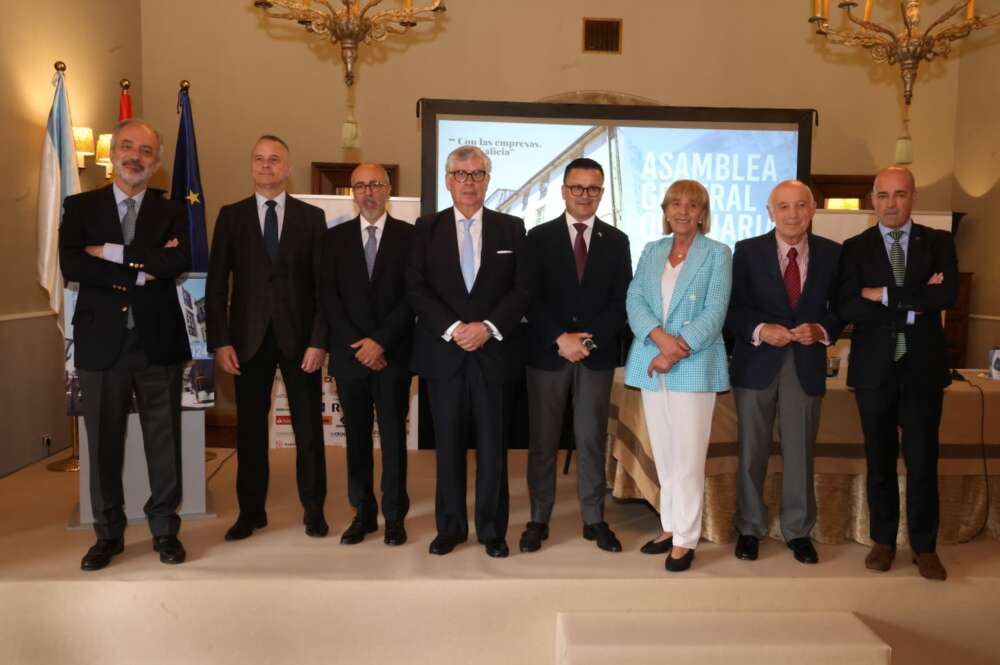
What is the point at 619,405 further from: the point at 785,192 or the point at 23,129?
the point at 23,129

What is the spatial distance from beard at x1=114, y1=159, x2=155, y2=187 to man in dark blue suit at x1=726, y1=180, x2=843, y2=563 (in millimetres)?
2357

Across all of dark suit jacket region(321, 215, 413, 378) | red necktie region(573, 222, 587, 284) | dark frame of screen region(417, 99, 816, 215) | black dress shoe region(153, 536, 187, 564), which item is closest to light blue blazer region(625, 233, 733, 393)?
red necktie region(573, 222, 587, 284)

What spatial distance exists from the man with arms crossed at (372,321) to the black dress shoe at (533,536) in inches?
19.9

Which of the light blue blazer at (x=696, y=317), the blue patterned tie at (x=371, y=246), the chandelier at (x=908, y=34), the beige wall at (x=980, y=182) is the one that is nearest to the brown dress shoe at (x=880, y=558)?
the light blue blazer at (x=696, y=317)

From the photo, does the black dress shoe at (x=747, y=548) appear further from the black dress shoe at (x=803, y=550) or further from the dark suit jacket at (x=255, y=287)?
the dark suit jacket at (x=255, y=287)

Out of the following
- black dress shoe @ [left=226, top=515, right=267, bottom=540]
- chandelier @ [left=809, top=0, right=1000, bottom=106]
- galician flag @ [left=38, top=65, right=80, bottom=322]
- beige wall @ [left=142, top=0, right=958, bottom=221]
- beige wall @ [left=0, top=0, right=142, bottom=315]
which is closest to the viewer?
black dress shoe @ [left=226, top=515, right=267, bottom=540]

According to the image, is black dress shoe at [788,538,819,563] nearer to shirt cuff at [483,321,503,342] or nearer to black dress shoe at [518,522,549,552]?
black dress shoe at [518,522,549,552]

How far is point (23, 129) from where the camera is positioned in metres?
5.25

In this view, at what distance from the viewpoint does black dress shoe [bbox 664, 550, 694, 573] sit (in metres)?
3.12

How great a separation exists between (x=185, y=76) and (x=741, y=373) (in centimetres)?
592

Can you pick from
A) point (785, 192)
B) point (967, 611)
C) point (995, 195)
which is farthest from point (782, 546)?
point (995, 195)

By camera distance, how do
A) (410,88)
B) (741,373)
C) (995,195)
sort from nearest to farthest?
(741,373)
(995,195)
(410,88)

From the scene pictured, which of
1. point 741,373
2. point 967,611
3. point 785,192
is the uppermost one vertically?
point 785,192

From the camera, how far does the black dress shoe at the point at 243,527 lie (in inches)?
135
